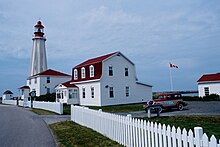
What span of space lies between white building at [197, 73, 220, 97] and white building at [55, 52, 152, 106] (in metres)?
8.39

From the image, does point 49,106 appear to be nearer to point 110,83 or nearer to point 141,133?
point 110,83

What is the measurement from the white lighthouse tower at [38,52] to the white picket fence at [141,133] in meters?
43.0

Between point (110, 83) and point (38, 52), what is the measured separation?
27772 millimetres

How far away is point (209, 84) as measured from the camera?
3306cm

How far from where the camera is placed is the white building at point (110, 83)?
2977 centimetres

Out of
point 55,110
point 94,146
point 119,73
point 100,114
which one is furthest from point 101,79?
point 94,146

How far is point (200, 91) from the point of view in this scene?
34719mm

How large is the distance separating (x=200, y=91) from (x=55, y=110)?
963 inches

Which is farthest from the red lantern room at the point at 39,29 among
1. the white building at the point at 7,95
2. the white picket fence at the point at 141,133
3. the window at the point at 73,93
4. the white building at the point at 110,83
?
the white picket fence at the point at 141,133

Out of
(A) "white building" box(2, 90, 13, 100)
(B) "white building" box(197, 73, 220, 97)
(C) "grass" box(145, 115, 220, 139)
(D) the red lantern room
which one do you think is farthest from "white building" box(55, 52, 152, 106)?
(A) "white building" box(2, 90, 13, 100)

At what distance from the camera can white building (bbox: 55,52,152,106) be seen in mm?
29773

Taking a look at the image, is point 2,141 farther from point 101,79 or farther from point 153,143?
point 101,79

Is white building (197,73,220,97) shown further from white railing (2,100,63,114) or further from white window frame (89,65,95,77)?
white railing (2,100,63,114)

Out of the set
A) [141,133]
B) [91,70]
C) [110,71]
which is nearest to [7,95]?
[91,70]
